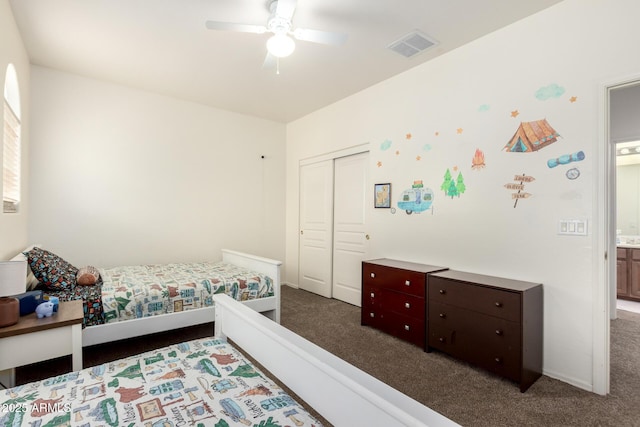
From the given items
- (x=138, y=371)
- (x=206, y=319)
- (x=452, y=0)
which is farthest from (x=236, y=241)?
(x=452, y=0)

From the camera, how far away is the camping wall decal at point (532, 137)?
237 cm

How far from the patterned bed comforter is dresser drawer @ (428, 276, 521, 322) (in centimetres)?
175

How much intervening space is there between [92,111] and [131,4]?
180 cm

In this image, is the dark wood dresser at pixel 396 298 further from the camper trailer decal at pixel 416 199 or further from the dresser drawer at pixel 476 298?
the camper trailer decal at pixel 416 199

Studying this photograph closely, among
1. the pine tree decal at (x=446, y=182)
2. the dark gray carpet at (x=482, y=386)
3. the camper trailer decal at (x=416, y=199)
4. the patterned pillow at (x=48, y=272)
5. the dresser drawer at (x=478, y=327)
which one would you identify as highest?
the pine tree decal at (x=446, y=182)

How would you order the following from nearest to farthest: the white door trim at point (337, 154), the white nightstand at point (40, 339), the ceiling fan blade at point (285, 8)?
the white nightstand at point (40, 339)
the ceiling fan blade at point (285, 8)
the white door trim at point (337, 154)

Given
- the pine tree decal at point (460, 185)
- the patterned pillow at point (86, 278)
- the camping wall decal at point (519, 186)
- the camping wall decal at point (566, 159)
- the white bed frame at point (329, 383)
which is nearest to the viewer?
the white bed frame at point (329, 383)

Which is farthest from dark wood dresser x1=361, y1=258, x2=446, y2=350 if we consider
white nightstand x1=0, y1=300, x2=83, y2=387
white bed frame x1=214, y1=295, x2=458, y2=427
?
white nightstand x1=0, y1=300, x2=83, y2=387

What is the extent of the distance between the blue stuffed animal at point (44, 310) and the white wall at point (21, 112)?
819 millimetres

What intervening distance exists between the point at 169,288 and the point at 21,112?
7.04ft

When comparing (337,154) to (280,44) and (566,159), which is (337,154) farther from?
(566,159)

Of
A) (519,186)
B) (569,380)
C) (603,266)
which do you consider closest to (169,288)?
(519,186)

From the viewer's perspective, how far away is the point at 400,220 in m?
3.46

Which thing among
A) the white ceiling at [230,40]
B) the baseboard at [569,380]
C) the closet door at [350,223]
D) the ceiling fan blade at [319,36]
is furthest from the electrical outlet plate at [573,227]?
the ceiling fan blade at [319,36]
